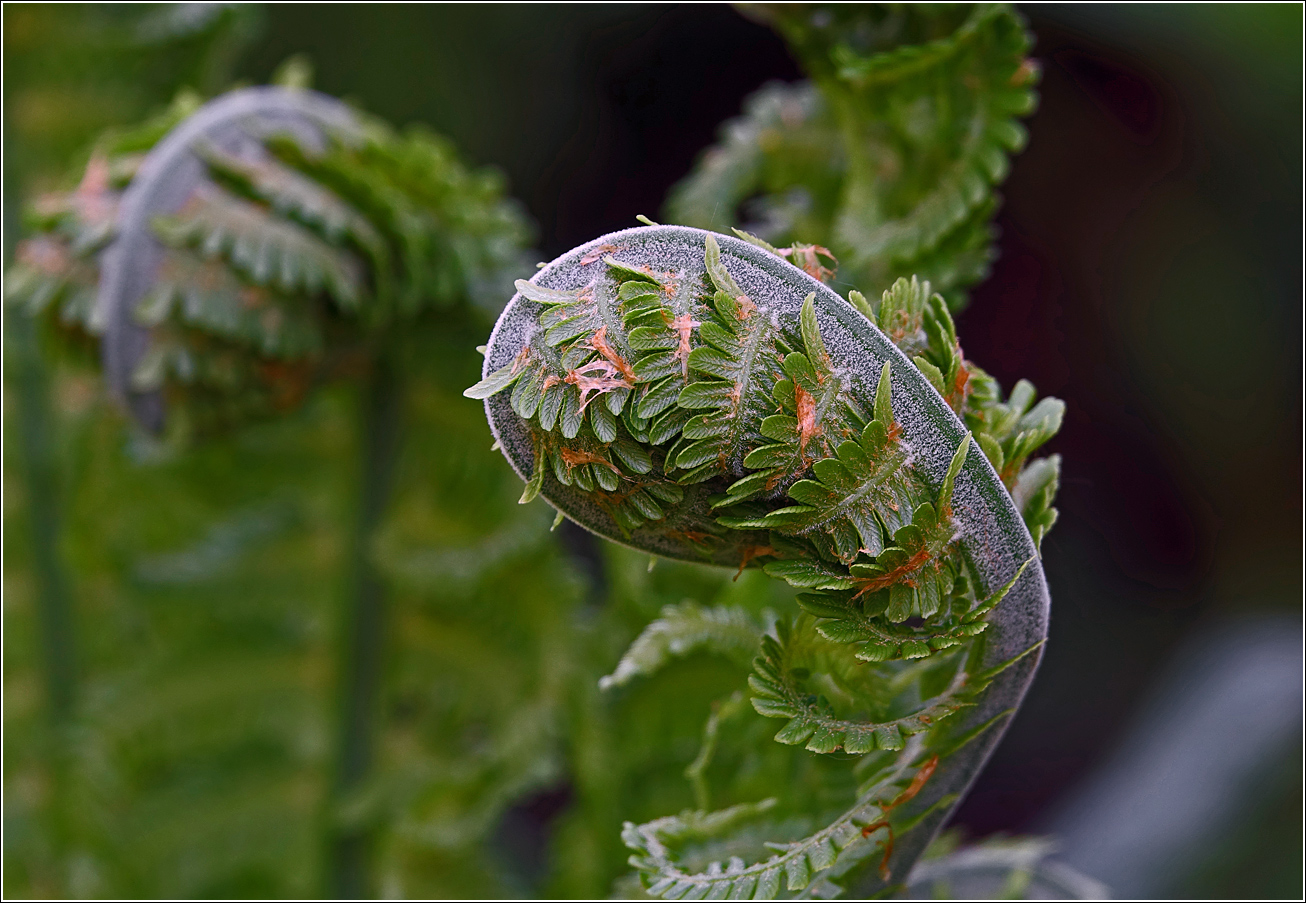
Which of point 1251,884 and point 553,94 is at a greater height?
point 553,94

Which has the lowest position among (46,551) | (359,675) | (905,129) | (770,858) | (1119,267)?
(770,858)

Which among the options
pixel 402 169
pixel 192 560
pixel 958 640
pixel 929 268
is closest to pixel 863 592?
pixel 958 640

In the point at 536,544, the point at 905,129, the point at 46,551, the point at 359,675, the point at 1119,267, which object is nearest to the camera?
the point at 905,129

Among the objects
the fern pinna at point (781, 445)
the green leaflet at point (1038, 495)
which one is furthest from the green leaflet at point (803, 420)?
the green leaflet at point (1038, 495)

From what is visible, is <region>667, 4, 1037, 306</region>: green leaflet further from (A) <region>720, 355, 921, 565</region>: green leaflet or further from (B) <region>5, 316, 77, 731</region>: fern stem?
(B) <region>5, 316, 77, 731</region>: fern stem

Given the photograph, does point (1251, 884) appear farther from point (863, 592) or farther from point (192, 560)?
point (192, 560)

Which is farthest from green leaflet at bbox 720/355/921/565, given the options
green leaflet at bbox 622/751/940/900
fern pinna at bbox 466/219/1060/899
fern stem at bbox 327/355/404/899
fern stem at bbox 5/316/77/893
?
fern stem at bbox 5/316/77/893

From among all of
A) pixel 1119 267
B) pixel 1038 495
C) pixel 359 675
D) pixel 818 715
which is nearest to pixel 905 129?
pixel 1038 495

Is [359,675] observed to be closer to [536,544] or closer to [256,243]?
[536,544]

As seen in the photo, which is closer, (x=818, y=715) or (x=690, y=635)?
(x=818, y=715)
